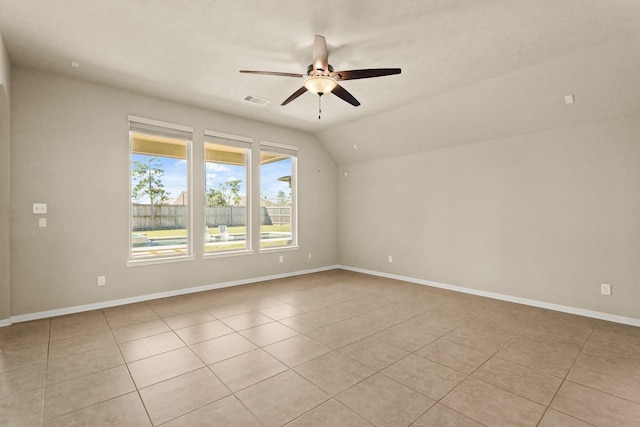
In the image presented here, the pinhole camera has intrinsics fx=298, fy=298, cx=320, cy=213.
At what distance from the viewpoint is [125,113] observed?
4.32 meters

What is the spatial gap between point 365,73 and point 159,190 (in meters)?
3.67

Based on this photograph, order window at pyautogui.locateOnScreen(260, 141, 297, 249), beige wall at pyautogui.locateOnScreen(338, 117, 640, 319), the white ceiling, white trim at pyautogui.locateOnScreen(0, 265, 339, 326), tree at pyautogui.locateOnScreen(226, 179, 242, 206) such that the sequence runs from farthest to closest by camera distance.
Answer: window at pyautogui.locateOnScreen(260, 141, 297, 249)
tree at pyautogui.locateOnScreen(226, 179, 242, 206)
beige wall at pyautogui.locateOnScreen(338, 117, 640, 319)
white trim at pyautogui.locateOnScreen(0, 265, 339, 326)
the white ceiling

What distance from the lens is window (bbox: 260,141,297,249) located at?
5953 mm

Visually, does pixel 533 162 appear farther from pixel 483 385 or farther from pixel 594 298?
pixel 483 385

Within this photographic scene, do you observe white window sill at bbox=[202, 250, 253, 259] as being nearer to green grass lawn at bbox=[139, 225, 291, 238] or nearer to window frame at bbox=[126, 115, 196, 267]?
window frame at bbox=[126, 115, 196, 267]

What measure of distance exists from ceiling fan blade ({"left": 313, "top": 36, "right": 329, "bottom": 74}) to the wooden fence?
3245 millimetres

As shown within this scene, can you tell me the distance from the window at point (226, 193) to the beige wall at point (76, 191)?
24 cm

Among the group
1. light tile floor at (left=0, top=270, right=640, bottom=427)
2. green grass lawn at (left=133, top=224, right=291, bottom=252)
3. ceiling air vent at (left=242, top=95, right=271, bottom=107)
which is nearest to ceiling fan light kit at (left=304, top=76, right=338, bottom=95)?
ceiling air vent at (left=242, top=95, right=271, bottom=107)

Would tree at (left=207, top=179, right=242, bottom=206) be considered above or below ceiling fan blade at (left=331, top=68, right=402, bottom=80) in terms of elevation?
below

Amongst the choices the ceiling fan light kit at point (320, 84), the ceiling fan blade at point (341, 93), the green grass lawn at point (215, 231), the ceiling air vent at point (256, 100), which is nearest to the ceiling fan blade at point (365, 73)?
the ceiling fan light kit at point (320, 84)

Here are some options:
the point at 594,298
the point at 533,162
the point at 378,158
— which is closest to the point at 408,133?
the point at 378,158

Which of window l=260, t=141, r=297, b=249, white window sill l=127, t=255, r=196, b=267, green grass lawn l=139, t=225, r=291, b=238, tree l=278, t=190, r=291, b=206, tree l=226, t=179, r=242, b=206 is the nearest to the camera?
white window sill l=127, t=255, r=196, b=267

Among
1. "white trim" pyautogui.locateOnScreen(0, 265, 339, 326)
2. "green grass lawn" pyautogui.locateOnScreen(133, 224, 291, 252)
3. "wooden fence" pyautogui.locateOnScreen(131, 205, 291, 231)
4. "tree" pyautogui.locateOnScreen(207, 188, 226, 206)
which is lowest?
"white trim" pyautogui.locateOnScreen(0, 265, 339, 326)

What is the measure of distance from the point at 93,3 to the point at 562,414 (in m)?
4.77
